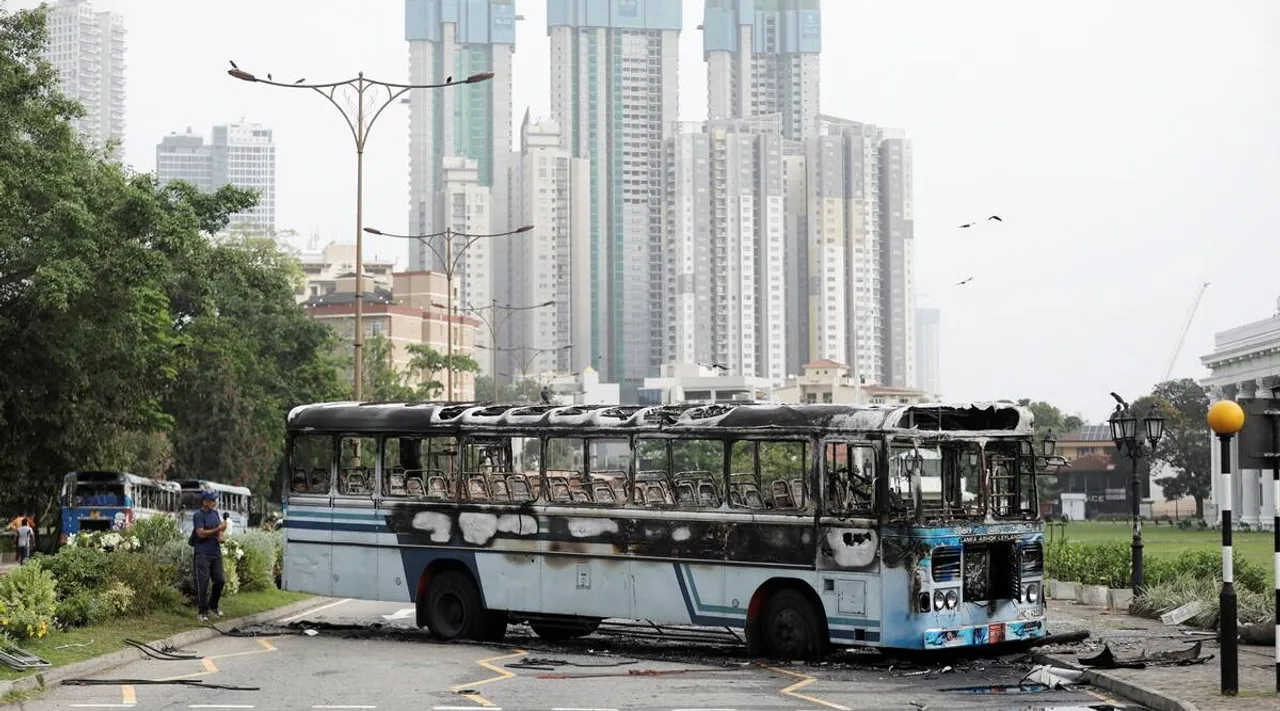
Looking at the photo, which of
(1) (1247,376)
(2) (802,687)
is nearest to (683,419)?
(2) (802,687)

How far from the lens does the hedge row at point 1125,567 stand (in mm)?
25814

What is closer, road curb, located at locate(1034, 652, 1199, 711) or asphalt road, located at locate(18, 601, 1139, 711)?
road curb, located at locate(1034, 652, 1199, 711)

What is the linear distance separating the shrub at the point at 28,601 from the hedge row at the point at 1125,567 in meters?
15.4

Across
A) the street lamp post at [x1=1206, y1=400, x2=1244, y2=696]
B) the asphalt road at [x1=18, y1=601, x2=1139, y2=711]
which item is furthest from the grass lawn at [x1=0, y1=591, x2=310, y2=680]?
the street lamp post at [x1=1206, y1=400, x2=1244, y2=696]

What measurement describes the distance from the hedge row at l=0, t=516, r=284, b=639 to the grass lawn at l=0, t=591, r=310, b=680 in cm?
15

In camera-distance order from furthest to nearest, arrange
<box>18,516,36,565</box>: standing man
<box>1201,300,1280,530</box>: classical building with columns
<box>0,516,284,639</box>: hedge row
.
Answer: <box>1201,300,1280,530</box>: classical building with columns < <box>18,516,36,565</box>: standing man < <box>0,516,284,639</box>: hedge row

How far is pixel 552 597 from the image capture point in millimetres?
21078

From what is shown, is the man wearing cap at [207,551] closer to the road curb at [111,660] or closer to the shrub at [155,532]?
the road curb at [111,660]

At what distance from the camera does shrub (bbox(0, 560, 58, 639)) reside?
59.1 ft

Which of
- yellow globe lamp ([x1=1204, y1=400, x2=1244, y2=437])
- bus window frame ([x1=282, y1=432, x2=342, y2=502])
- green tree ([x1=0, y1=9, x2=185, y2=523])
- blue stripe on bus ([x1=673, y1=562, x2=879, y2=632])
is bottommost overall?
blue stripe on bus ([x1=673, y1=562, x2=879, y2=632])

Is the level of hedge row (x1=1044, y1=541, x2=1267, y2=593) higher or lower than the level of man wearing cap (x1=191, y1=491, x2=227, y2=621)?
lower

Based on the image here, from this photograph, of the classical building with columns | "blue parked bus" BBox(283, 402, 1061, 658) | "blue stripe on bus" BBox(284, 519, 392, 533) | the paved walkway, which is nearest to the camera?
the paved walkway

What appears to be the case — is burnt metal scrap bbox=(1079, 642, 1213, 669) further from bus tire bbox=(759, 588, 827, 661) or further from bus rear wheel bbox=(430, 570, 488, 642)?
bus rear wheel bbox=(430, 570, 488, 642)

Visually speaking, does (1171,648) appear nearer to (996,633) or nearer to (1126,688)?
(996,633)
